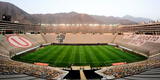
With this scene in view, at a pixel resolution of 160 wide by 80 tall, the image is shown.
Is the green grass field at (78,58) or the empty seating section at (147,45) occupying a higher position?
the empty seating section at (147,45)

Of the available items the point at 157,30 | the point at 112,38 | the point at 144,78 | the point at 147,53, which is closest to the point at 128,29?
the point at 112,38

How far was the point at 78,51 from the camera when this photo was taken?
46969 mm

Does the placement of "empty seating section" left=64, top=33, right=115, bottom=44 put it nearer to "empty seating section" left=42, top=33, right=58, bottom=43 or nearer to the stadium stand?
"empty seating section" left=42, top=33, right=58, bottom=43

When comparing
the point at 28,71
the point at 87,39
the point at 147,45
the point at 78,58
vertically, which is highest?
the point at 147,45

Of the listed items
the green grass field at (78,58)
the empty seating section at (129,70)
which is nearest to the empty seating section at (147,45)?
the green grass field at (78,58)

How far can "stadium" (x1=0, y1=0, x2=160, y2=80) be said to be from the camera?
21625 mm

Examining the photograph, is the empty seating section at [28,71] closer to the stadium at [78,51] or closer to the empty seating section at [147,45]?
the stadium at [78,51]

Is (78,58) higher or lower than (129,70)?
lower

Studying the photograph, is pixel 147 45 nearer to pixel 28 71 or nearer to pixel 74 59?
pixel 74 59

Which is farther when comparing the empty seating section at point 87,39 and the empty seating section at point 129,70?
the empty seating section at point 87,39

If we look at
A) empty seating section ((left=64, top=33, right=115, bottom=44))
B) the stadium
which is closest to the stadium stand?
the stadium

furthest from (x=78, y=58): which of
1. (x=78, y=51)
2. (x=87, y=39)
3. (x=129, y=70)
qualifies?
(x=87, y=39)

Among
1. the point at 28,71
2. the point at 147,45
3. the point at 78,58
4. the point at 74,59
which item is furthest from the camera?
the point at 147,45

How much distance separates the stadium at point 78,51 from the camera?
70.9 feet
